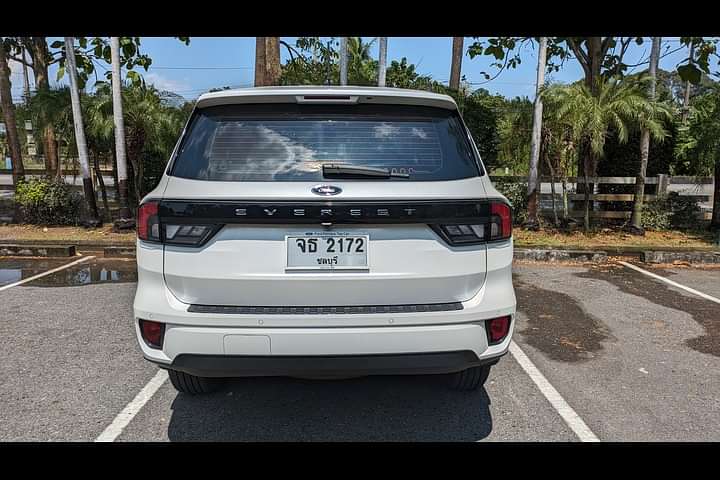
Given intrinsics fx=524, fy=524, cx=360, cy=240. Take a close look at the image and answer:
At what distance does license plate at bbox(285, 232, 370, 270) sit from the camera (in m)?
2.38

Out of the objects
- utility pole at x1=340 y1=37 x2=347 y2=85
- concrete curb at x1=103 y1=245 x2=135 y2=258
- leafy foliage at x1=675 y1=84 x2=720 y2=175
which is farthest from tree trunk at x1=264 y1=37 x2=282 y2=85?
leafy foliage at x1=675 y1=84 x2=720 y2=175

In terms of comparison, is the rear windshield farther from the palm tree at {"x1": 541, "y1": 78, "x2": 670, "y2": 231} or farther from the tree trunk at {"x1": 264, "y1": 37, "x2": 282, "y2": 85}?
the tree trunk at {"x1": 264, "y1": 37, "x2": 282, "y2": 85}

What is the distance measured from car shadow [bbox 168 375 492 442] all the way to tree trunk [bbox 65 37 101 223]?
25.4 feet

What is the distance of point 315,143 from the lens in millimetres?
2609

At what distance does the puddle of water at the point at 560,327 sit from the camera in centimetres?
432

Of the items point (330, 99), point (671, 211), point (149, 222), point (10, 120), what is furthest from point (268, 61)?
point (149, 222)

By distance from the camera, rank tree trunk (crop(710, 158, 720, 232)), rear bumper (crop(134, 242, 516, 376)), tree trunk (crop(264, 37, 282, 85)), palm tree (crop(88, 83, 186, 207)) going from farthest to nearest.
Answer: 1. tree trunk (crop(264, 37, 282, 85))
2. tree trunk (crop(710, 158, 720, 232))
3. palm tree (crop(88, 83, 186, 207))
4. rear bumper (crop(134, 242, 516, 376))

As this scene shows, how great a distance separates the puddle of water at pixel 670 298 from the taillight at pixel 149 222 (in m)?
4.31

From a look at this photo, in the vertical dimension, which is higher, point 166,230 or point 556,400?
point 166,230

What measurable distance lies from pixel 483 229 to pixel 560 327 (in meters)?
2.86

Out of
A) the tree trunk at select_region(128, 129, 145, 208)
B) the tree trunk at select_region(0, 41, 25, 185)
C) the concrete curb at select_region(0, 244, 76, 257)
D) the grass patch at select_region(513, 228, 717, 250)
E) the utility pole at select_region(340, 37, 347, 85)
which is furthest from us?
the utility pole at select_region(340, 37, 347, 85)

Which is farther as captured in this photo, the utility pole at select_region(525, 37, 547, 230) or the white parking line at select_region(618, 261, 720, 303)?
the utility pole at select_region(525, 37, 547, 230)

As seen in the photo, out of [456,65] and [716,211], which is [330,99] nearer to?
[716,211]
